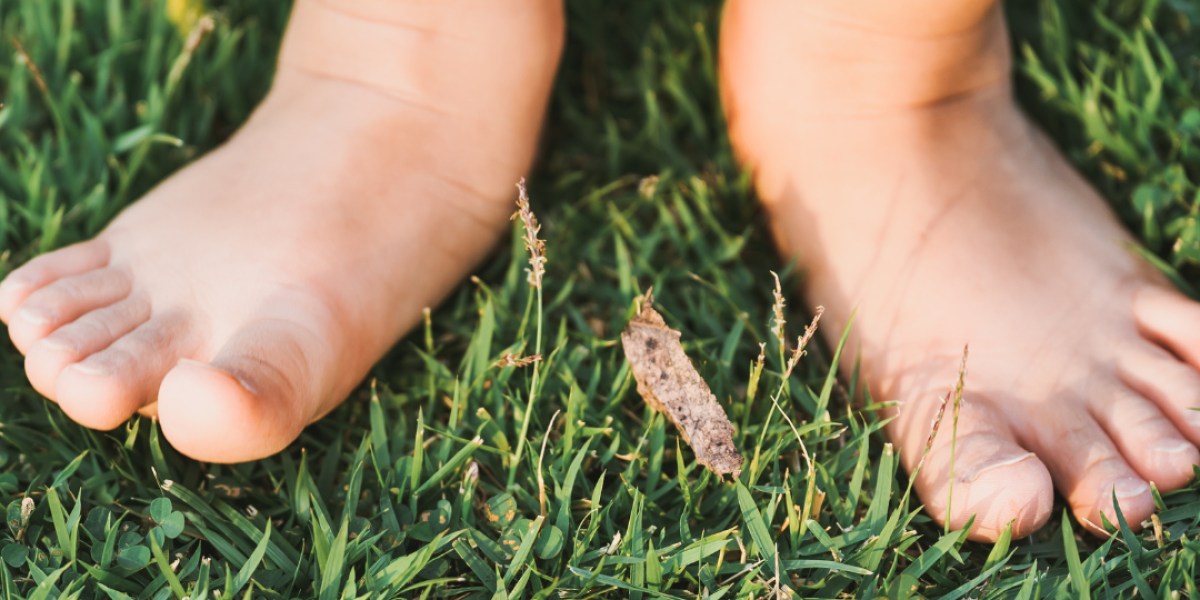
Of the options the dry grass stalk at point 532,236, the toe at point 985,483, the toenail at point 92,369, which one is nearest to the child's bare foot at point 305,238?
the toenail at point 92,369

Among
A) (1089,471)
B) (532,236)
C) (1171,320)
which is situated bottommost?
(1089,471)

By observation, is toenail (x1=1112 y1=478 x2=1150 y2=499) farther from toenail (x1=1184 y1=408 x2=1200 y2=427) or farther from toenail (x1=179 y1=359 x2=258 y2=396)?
toenail (x1=179 y1=359 x2=258 y2=396)

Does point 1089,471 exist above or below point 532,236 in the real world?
below

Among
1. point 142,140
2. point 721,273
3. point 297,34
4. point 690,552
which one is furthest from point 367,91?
point 690,552

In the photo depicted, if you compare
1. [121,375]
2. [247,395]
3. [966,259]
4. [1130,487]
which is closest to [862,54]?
[966,259]

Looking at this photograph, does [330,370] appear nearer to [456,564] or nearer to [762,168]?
[456,564]

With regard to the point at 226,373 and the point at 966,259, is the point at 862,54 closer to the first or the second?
the point at 966,259
